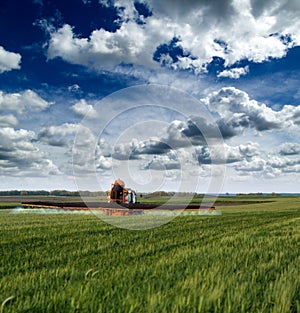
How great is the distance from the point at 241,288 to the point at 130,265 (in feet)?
10.2

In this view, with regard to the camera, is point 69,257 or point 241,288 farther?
point 69,257

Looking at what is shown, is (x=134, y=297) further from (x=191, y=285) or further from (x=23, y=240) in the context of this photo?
(x=23, y=240)

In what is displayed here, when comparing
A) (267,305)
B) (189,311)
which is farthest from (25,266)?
(267,305)

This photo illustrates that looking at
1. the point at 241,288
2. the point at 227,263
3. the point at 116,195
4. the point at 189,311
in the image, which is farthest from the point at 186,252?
the point at 116,195

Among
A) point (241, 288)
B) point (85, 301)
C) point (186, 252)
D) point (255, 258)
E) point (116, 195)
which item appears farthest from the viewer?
point (116, 195)

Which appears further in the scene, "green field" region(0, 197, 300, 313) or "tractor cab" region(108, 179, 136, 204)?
"tractor cab" region(108, 179, 136, 204)

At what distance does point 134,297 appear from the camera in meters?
5.07

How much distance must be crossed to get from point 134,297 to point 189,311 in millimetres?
960

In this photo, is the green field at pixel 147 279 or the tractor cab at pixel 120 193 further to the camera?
the tractor cab at pixel 120 193

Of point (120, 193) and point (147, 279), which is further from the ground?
point (120, 193)

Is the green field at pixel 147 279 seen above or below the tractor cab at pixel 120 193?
below

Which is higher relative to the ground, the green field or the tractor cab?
the tractor cab

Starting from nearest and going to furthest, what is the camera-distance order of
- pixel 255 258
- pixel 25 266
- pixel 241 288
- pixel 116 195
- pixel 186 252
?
pixel 241 288 < pixel 25 266 < pixel 255 258 < pixel 186 252 < pixel 116 195

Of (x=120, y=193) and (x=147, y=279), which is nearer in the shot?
(x=147, y=279)
